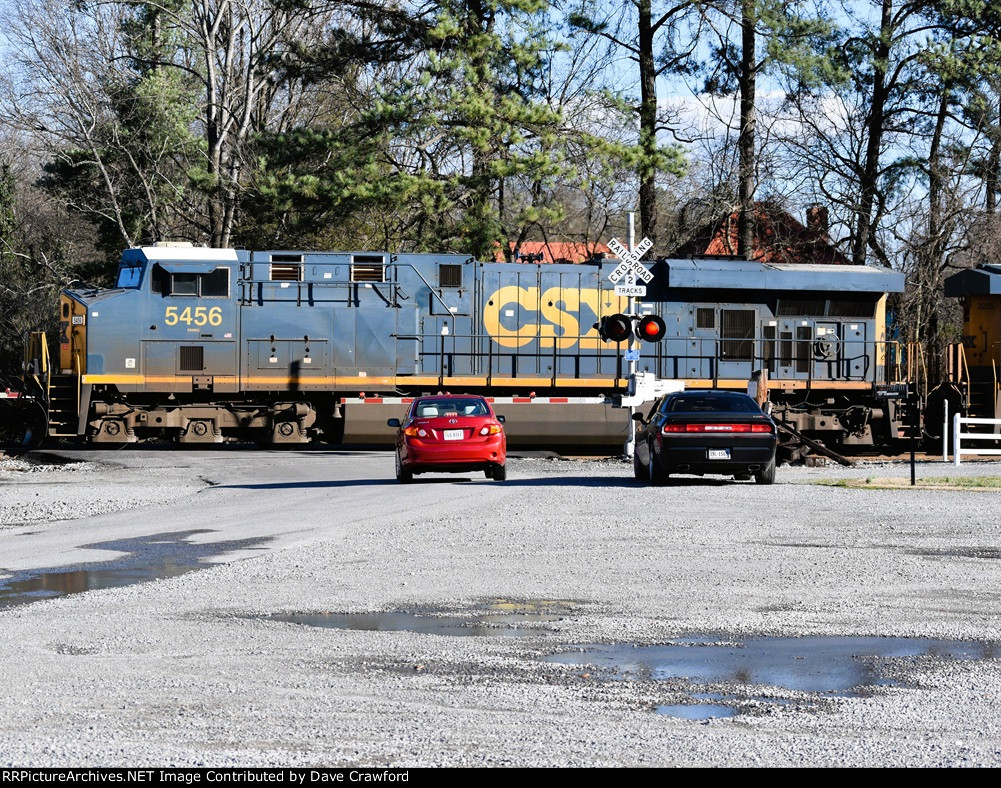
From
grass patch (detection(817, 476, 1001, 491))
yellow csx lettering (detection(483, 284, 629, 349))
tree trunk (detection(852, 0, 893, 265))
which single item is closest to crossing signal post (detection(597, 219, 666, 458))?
yellow csx lettering (detection(483, 284, 629, 349))

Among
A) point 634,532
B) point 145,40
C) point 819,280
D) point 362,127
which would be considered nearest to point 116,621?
point 634,532

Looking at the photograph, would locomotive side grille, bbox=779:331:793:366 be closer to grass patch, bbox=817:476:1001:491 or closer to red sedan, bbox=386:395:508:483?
grass patch, bbox=817:476:1001:491

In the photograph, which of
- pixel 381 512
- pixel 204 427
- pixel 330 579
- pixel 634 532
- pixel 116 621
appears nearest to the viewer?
pixel 116 621

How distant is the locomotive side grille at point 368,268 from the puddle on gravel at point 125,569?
1594 centimetres

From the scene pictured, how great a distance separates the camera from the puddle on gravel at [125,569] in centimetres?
1086

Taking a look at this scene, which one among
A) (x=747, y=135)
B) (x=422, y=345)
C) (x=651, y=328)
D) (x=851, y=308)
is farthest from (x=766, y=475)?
(x=747, y=135)

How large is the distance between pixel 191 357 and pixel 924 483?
15816 millimetres

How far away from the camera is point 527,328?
30797 millimetres

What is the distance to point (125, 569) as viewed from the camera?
39.7ft

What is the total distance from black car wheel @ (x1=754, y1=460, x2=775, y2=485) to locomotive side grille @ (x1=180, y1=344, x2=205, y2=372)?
13.6m

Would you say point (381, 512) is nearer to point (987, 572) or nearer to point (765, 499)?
point (765, 499)

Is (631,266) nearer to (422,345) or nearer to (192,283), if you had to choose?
(422,345)

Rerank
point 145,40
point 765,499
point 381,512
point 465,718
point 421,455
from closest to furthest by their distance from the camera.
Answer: point 465,718
point 381,512
point 765,499
point 421,455
point 145,40

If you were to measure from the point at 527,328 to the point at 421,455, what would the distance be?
32.1 ft
